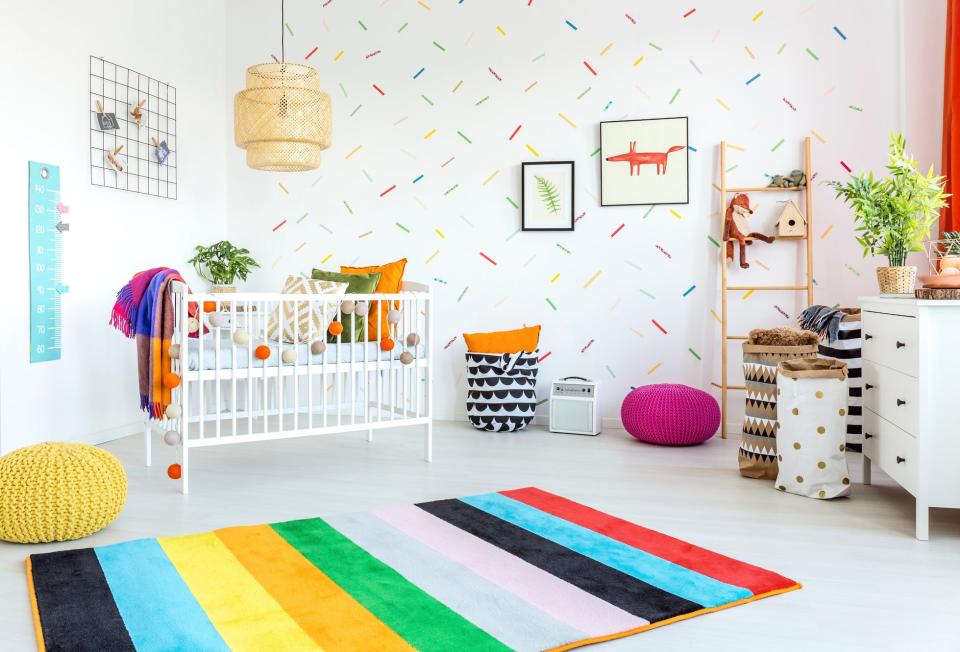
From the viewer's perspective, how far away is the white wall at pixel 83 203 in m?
3.25

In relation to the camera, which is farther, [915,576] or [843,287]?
[843,287]

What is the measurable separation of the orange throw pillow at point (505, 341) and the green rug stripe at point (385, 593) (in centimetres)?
193

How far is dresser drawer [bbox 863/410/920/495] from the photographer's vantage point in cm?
234

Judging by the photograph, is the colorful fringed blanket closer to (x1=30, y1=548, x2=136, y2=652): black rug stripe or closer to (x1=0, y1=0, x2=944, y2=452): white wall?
(x1=0, y1=0, x2=944, y2=452): white wall

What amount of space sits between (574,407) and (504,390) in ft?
1.21

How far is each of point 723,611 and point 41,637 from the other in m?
1.45

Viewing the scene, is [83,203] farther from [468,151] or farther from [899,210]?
[899,210]

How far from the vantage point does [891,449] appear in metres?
2.54

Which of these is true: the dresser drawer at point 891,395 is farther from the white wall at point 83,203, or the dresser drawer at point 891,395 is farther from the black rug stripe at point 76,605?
the white wall at point 83,203

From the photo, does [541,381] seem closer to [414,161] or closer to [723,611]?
[414,161]

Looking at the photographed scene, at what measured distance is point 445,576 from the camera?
78.1 inches

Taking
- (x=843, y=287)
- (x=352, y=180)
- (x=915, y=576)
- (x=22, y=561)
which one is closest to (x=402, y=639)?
(x=22, y=561)

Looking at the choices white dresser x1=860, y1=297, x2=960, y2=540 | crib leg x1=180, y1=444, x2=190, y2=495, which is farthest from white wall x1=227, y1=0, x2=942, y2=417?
crib leg x1=180, y1=444, x2=190, y2=495

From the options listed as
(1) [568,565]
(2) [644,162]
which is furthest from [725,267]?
(1) [568,565]
